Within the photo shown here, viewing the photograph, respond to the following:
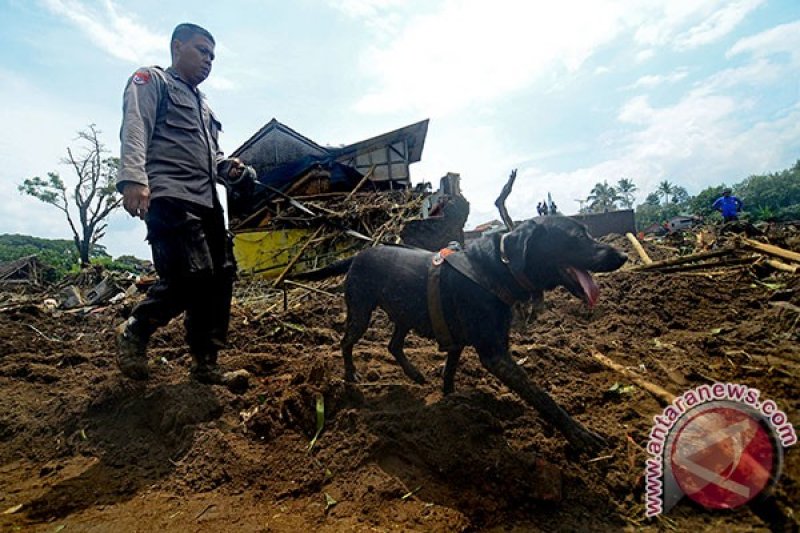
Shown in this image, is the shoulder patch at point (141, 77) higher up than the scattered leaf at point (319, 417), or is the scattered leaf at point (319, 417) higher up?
the shoulder patch at point (141, 77)

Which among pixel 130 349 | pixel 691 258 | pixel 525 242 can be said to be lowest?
pixel 691 258

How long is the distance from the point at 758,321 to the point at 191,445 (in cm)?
505

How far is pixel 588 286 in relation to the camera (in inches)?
85.0

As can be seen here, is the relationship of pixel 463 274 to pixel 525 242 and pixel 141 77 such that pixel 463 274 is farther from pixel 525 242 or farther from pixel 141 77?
pixel 141 77

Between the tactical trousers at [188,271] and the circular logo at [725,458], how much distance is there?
9.66 ft

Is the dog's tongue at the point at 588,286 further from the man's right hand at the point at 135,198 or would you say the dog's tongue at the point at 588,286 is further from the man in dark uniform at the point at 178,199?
the man's right hand at the point at 135,198

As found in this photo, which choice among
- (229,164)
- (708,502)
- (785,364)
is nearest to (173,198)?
(229,164)

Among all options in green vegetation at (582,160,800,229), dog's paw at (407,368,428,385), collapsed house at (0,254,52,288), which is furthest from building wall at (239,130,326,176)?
green vegetation at (582,160,800,229)

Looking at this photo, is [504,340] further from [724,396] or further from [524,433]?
[724,396]

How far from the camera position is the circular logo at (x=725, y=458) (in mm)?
1613

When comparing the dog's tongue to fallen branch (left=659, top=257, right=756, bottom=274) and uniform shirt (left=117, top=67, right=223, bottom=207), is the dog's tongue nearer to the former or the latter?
uniform shirt (left=117, top=67, right=223, bottom=207)

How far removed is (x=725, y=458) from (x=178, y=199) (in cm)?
333

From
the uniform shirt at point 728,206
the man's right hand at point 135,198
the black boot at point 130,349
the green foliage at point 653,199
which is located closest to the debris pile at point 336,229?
the black boot at point 130,349

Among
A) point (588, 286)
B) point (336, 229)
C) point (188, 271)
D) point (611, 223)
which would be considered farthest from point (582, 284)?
point (611, 223)
